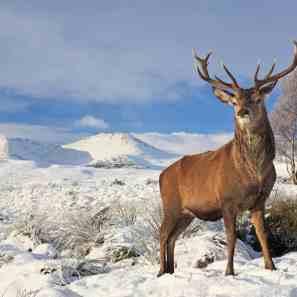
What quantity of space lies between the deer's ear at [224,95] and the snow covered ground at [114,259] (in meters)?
1.92

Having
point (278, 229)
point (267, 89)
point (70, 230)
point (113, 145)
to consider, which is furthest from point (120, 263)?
point (113, 145)

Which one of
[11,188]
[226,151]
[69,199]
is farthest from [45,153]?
[226,151]

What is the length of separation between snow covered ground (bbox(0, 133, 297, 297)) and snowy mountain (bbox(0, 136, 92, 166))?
5596cm

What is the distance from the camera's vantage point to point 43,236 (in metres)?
11.9

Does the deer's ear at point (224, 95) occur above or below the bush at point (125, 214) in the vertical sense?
above

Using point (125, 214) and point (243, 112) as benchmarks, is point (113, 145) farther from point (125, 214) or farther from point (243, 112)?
point (243, 112)

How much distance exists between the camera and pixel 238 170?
6.18 metres

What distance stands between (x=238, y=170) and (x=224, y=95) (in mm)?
849

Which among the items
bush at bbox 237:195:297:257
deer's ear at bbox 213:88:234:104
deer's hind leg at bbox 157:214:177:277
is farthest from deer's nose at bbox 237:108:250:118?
bush at bbox 237:195:297:257

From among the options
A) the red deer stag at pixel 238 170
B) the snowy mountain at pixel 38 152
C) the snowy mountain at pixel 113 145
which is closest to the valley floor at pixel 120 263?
the red deer stag at pixel 238 170

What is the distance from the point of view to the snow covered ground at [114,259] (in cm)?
598

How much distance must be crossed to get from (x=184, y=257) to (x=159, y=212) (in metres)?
2.42

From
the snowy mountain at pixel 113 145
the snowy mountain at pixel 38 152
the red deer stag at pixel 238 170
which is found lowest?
the red deer stag at pixel 238 170

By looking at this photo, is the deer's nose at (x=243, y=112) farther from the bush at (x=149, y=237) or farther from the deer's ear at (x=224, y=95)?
the bush at (x=149, y=237)
